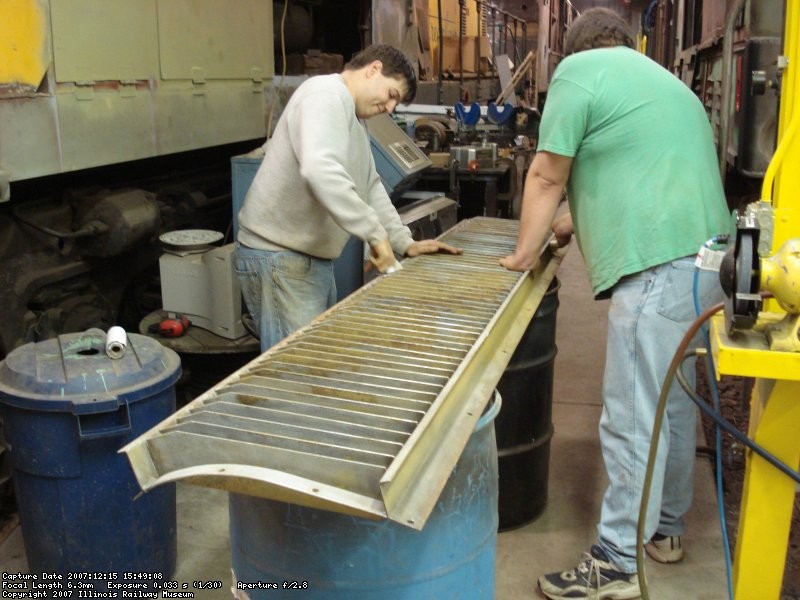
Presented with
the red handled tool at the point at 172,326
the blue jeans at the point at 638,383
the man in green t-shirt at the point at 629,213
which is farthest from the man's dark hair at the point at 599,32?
Result: the red handled tool at the point at 172,326

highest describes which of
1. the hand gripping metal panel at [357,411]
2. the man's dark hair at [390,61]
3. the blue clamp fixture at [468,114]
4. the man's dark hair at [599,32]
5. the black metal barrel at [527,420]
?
the man's dark hair at [599,32]

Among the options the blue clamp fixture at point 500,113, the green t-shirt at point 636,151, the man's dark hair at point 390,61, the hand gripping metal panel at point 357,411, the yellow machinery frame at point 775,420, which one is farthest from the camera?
the blue clamp fixture at point 500,113

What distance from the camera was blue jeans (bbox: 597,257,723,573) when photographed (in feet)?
7.82

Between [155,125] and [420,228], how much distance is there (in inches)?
55.0

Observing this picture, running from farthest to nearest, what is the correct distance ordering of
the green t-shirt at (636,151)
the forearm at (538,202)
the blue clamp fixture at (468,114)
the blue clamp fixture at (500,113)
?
the blue clamp fixture at (500,113)
the blue clamp fixture at (468,114)
the forearm at (538,202)
the green t-shirt at (636,151)

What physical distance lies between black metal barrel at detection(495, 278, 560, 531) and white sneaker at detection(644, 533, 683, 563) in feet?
1.57

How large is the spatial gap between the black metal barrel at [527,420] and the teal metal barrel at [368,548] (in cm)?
106

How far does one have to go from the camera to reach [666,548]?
2.90 m

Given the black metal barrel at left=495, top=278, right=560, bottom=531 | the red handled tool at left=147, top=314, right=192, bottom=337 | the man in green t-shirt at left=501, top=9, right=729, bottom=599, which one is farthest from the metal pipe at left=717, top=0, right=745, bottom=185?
the red handled tool at left=147, top=314, right=192, bottom=337

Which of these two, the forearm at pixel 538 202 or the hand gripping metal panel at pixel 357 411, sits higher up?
the forearm at pixel 538 202

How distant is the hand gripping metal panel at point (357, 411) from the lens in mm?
1463

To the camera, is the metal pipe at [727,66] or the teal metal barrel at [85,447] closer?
the metal pipe at [727,66]

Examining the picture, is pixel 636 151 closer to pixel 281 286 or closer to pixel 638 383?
pixel 638 383

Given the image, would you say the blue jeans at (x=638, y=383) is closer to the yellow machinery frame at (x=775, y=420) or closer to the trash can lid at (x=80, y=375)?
the yellow machinery frame at (x=775, y=420)
